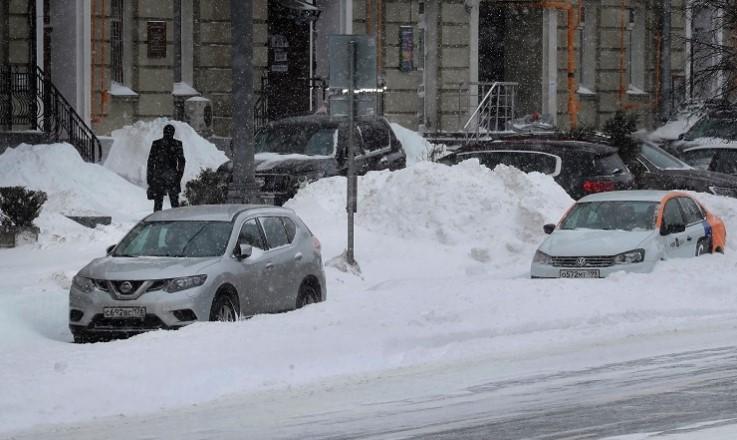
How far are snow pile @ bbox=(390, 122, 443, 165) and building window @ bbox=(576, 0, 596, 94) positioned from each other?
9352mm

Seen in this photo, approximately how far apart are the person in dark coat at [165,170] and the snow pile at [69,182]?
771 millimetres

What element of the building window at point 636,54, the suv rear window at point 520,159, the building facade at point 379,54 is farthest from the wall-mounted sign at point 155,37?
the building window at point 636,54

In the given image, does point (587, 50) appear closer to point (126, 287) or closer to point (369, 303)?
point (369, 303)

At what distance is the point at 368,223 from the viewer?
2486 centimetres

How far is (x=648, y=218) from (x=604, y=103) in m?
24.0

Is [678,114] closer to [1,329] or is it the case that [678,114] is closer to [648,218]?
[648,218]

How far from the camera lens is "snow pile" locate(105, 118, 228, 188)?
2956cm

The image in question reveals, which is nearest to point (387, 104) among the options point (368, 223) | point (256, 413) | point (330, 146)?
point (330, 146)

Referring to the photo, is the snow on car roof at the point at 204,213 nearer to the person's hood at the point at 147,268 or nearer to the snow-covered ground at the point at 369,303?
the person's hood at the point at 147,268

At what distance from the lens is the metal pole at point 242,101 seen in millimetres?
19422

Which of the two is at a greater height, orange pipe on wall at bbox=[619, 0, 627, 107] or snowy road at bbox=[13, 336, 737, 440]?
orange pipe on wall at bbox=[619, 0, 627, 107]

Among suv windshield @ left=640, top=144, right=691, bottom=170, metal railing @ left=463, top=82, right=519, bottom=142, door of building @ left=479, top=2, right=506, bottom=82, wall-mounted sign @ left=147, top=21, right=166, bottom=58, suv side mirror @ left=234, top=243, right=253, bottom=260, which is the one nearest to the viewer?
suv side mirror @ left=234, top=243, right=253, bottom=260

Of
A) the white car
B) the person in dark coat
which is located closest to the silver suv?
the white car

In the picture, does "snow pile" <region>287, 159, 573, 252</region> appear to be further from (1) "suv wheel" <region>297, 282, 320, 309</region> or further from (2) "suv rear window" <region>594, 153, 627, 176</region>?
(1) "suv wheel" <region>297, 282, 320, 309</region>
